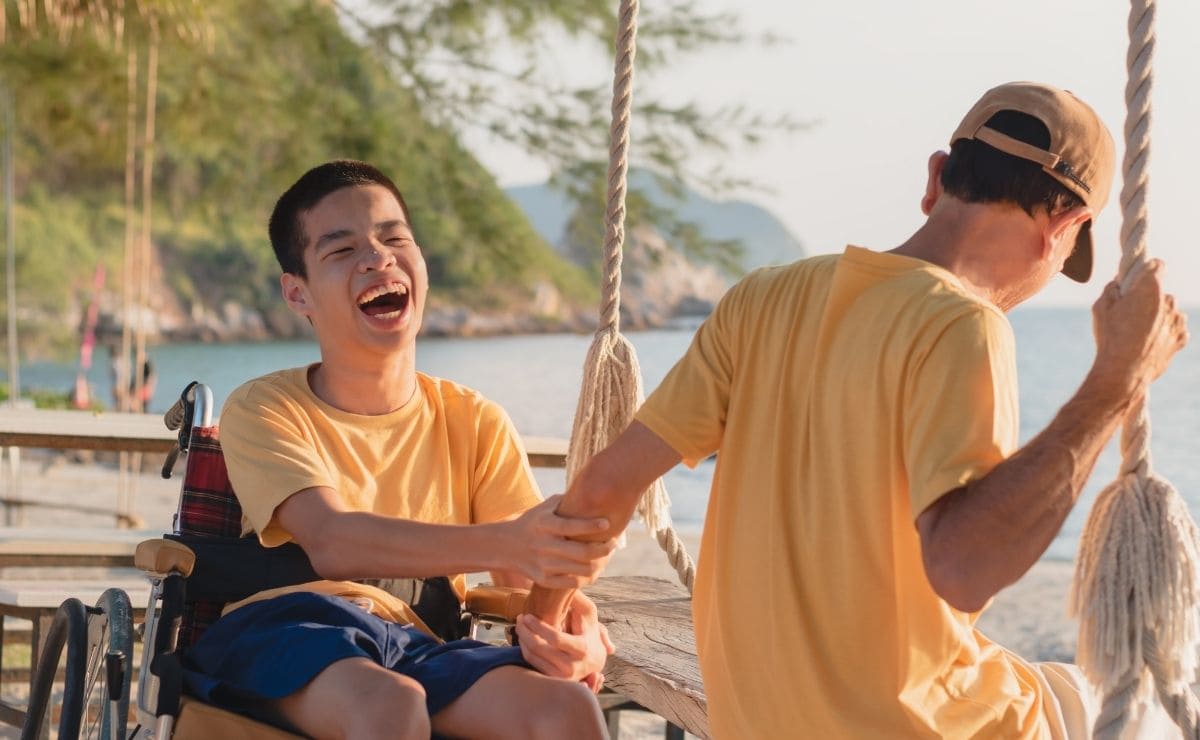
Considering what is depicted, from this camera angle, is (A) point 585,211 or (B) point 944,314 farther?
(A) point 585,211

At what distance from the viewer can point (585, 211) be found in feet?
32.6

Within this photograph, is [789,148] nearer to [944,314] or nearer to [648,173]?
[648,173]

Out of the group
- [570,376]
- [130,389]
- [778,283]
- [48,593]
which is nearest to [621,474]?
[778,283]

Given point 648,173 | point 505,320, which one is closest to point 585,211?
point 648,173

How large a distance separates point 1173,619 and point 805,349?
406 mm

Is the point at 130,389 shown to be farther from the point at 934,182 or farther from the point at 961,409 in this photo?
the point at 961,409

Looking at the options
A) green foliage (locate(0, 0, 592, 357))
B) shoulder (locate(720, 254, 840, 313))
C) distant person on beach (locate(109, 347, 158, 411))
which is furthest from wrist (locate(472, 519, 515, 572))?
green foliage (locate(0, 0, 592, 357))

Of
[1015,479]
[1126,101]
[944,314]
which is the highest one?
[1126,101]

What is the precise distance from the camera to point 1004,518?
3.99 feet

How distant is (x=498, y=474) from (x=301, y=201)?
49 centimetres

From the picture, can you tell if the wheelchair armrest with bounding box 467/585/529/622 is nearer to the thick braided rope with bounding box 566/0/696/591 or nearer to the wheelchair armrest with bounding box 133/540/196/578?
the thick braided rope with bounding box 566/0/696/591

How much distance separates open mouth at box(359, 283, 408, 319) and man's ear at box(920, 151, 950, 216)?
2.84 feet

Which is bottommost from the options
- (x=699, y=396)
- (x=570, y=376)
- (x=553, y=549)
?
(x=570, y=376)

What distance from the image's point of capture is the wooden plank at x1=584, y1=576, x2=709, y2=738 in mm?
1973
